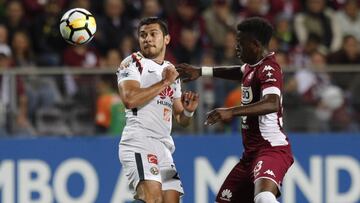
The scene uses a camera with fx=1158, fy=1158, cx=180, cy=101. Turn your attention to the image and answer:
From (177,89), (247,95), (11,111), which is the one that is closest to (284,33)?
(11,111)

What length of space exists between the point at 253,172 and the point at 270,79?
0.88 m

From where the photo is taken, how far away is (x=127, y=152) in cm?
1077

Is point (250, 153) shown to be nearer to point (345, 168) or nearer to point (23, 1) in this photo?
point (345, 168)

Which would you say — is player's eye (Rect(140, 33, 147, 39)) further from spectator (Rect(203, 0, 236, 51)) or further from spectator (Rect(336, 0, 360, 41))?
spectator (Rect(336, 0, 360, 41))

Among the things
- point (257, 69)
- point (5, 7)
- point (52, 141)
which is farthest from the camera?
point (5, 7)

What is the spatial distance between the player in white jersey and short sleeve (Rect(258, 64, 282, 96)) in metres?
0.76

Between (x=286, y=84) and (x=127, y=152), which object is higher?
(x=286, y=84)

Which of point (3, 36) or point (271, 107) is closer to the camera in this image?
point (271, 107)

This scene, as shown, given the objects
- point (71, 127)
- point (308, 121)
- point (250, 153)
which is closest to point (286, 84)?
point (308, 121)

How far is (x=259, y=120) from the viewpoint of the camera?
35.3 ft

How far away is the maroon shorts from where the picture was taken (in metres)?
10.5

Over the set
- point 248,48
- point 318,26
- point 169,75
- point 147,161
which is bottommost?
point 147,161

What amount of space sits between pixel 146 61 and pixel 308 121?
4306mm

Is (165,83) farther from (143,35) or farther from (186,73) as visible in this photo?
(186,73)
